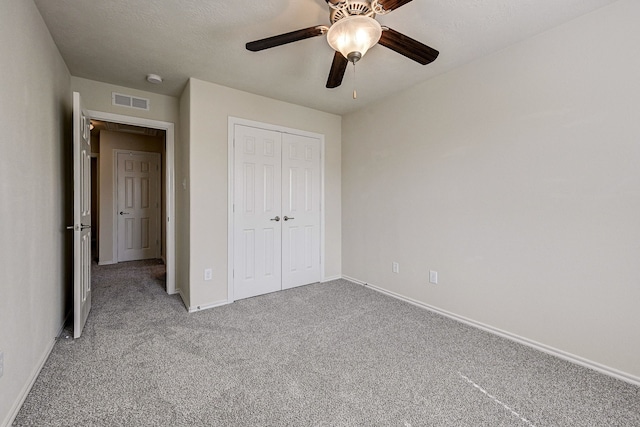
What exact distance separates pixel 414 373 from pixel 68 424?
1951mm

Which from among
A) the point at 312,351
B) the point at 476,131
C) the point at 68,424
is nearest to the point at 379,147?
the point at 476,131

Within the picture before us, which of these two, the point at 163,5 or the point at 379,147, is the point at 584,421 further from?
the point at 163,5

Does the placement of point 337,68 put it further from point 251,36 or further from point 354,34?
point 251,36

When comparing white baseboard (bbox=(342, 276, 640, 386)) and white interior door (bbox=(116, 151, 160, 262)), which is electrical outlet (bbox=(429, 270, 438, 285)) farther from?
white interior door (bbox=(116, 151, 160, 262))

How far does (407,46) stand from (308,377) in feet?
7.24

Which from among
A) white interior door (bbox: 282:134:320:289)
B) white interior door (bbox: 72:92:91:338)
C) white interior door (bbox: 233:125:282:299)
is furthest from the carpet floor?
A: white interior door (bbox: 282:134:320:289)

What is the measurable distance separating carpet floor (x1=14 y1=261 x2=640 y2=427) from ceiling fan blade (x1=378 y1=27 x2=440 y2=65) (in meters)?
2.10

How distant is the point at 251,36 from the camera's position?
224cm

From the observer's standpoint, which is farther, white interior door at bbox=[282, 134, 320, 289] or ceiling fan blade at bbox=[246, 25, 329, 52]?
white interior door at bbox=[282, 134, 320, 289]

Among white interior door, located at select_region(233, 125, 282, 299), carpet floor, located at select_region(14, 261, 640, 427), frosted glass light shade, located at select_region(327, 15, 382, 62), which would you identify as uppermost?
frosted glass light shade, located at select_region(327, 15, 382, 62)

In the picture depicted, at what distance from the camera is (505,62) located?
Result: 93.6 inches

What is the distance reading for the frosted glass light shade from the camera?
1538 millimetres

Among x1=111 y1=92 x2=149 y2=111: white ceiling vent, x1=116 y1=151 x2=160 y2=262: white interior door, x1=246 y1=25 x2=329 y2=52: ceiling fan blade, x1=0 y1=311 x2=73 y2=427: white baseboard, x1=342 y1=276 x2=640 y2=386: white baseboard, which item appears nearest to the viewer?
x1=0 y1=311 x2=73 y2=427: white baseboard

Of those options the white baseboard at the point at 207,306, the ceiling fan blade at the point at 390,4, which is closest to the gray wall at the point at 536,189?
the ceiling fan blade at the point at 390,4
